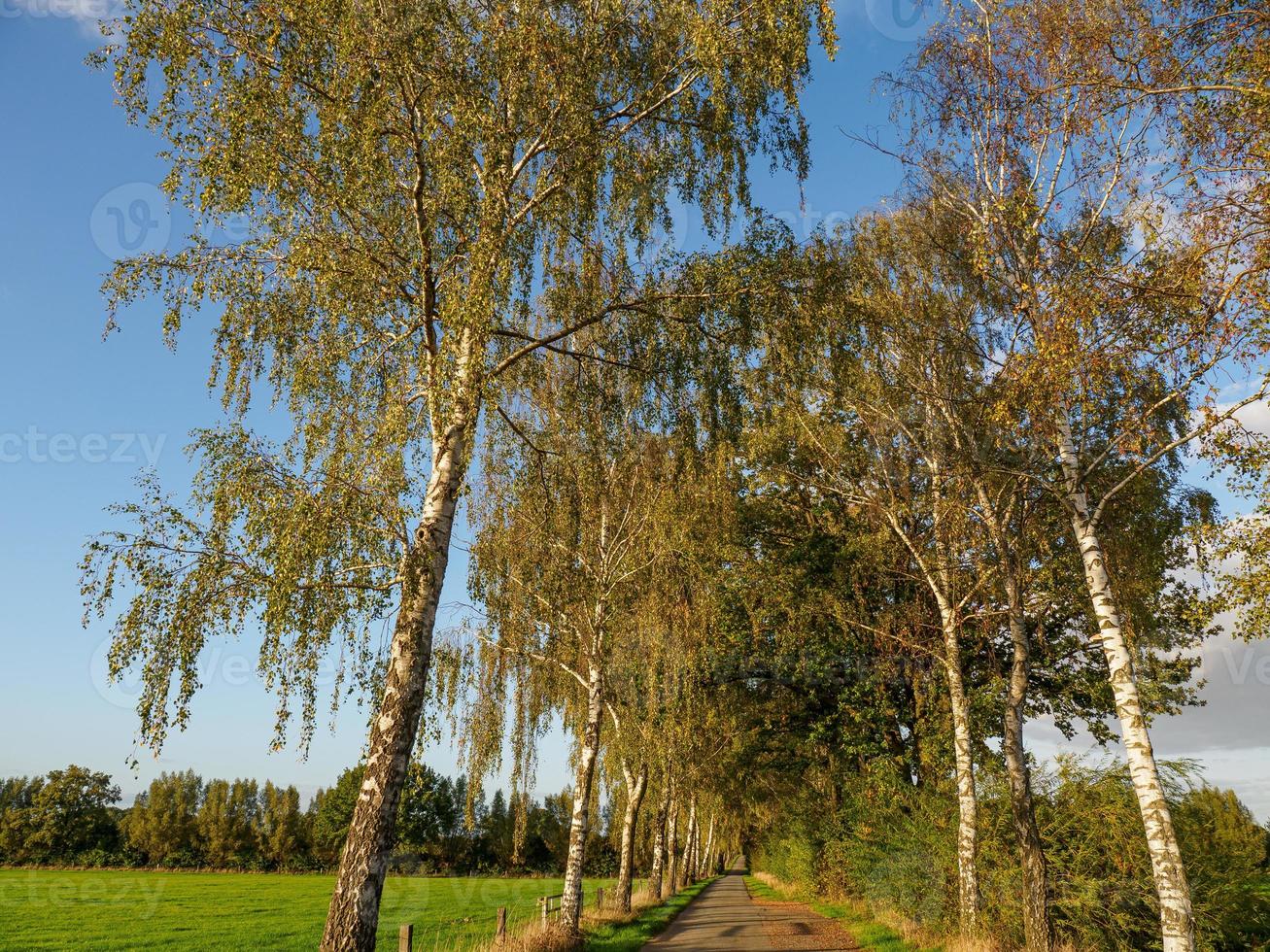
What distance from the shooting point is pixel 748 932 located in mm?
17719

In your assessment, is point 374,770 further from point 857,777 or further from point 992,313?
point 857,777

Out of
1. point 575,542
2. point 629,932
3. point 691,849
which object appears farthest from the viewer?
point 691,849

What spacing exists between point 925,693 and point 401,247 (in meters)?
17.7

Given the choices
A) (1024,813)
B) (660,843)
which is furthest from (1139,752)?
(660,843)

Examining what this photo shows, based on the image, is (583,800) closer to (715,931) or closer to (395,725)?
(715,931)

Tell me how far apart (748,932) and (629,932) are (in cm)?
329

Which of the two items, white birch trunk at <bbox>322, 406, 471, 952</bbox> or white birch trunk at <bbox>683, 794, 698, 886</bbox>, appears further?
white birch trunk at <bbox>683, 794, 698, 886</bbox>

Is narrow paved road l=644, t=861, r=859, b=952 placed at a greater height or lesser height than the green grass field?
greater

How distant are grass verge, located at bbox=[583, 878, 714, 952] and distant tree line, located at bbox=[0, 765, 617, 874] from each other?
52.6 metres

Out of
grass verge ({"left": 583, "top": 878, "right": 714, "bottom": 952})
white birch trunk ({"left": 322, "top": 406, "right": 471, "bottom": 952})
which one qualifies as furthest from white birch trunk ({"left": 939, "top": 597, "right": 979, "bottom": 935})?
white birch trunk ({"left": 322, "top": 406, "right": 471, "bottom": 952})

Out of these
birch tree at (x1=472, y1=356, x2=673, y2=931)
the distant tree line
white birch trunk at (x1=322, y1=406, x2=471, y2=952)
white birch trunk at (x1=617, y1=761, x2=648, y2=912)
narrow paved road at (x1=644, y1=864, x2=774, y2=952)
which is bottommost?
the distant tree line

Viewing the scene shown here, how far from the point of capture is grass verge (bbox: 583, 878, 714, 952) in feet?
45.8

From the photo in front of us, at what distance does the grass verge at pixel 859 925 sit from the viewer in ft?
46.5

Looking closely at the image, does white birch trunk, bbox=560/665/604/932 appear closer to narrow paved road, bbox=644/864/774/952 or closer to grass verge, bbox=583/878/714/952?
grass verge, bbox=583/878/714/952
